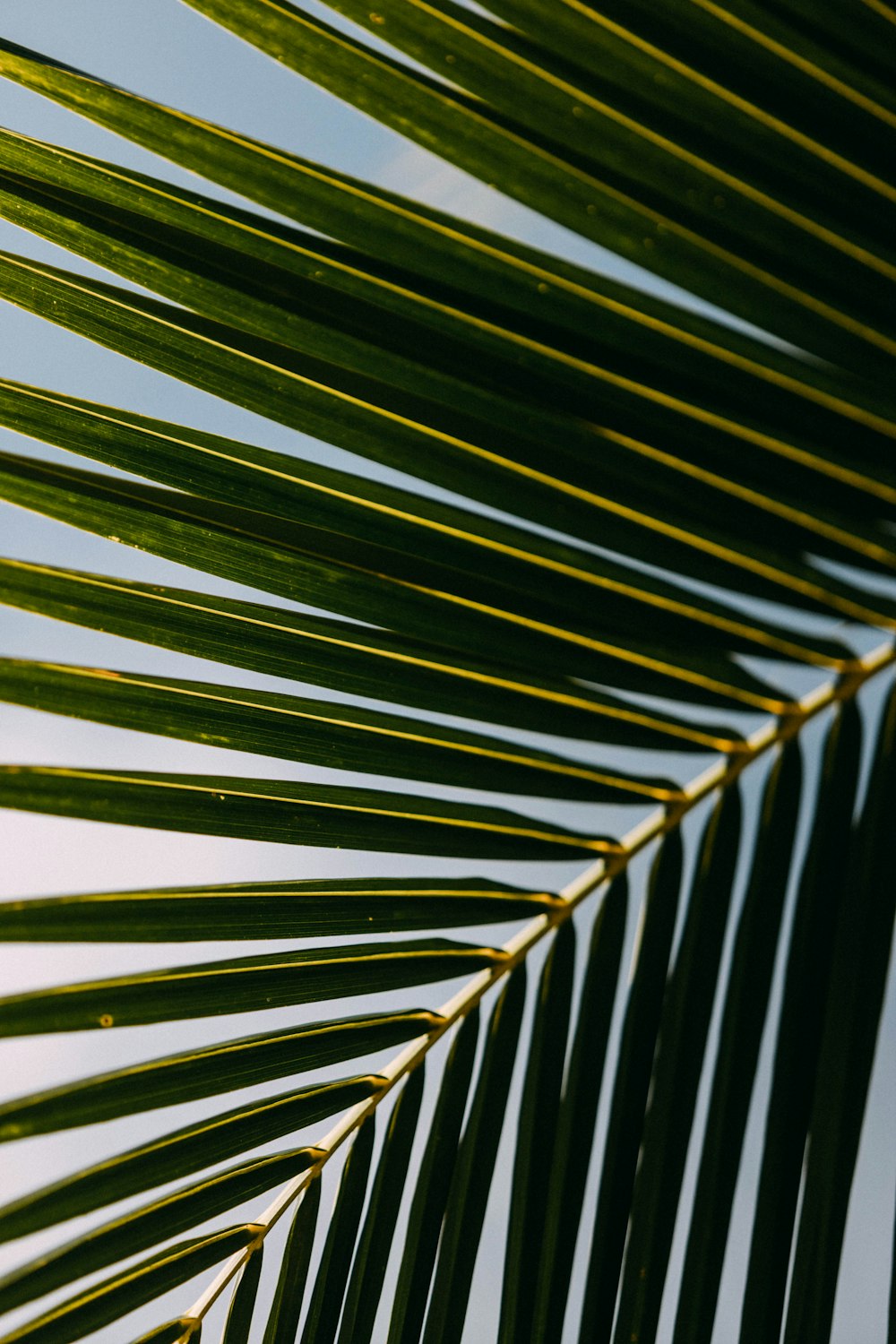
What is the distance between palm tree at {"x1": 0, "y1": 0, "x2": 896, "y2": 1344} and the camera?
2.58ft

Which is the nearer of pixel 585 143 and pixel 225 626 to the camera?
pixel 585 143

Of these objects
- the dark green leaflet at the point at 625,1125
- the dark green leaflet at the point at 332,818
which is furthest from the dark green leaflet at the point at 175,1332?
the dark green leaflet at the point at 332,818

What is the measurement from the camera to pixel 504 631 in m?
0.89

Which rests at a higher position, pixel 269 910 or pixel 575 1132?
pixel 269 910

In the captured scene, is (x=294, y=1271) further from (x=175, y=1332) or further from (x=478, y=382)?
(x=478, y=382)

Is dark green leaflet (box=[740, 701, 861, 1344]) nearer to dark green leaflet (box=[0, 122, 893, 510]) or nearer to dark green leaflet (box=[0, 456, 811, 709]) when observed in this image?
dark green leaflet (box=[0, 456, 811, 709])

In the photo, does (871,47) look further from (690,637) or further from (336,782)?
(336,782)

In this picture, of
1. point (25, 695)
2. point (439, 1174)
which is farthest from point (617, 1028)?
point (25, 695)

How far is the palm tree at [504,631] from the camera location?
2.58 ft

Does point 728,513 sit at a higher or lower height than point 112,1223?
higher

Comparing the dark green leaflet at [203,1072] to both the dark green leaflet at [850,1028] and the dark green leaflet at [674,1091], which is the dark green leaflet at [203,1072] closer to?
the dark green leaflet at [674,1091]

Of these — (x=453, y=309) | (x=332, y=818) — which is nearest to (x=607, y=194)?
(x=453, y=309)

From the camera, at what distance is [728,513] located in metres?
A: 0.84

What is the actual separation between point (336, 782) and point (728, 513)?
1.53 ft
